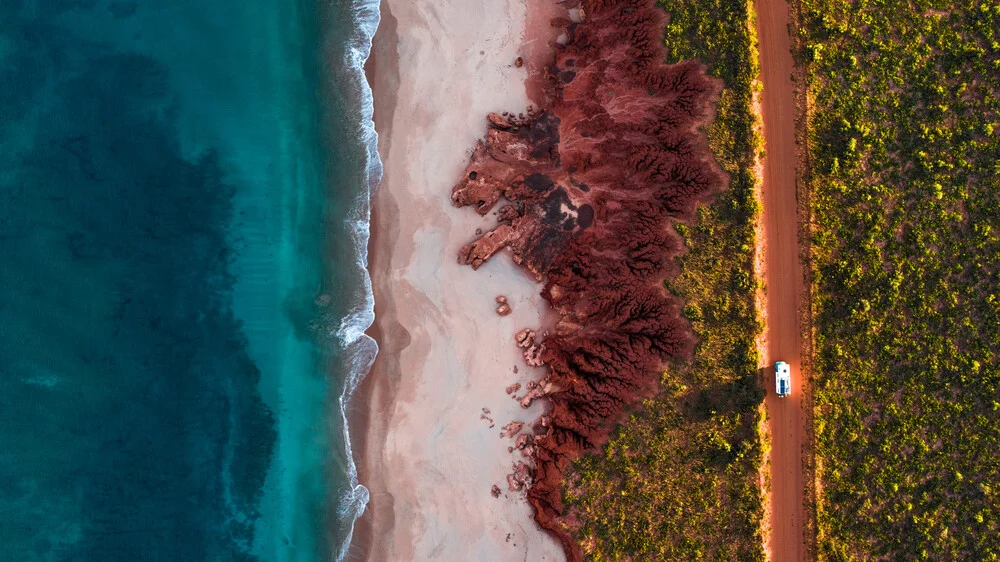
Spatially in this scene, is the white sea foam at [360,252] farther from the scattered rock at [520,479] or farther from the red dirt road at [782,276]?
the red dirt road at [782,276]

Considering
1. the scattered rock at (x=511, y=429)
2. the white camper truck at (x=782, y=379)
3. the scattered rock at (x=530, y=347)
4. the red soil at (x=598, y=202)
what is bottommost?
the scattered rock at (x=511, y=429)

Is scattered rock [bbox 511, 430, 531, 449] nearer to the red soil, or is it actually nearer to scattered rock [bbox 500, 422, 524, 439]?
scattered rock [bbox 500, 422, 524, 439]

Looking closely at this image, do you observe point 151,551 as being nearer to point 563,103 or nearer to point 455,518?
point 455,518

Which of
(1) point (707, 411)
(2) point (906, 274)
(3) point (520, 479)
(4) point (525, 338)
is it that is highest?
(2) point (906, 274)

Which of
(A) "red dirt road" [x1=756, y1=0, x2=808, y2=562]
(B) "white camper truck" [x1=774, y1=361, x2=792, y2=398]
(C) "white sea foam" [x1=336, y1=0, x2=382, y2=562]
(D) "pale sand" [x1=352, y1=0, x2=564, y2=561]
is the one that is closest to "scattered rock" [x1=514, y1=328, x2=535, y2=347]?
(D) "pale sand" [x1=352, y1=0, x2=564, y2=561]

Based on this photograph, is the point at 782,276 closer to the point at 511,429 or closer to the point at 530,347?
the point at 530,347

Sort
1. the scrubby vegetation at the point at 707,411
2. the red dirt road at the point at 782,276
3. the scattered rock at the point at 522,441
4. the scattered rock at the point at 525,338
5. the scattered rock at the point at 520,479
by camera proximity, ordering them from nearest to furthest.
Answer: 1. the scrubby vegetation at the point at 707,411
2. the red dirt road at the point at 782,276
3. the scattered rock at the point at 520,479
4. the scattered rock at the point at 522,441
5. the scattered rock at the point at 525,338

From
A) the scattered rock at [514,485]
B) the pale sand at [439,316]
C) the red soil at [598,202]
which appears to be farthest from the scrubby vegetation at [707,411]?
the pale sand at [439,316]

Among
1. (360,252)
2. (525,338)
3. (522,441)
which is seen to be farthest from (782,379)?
(360,252)
